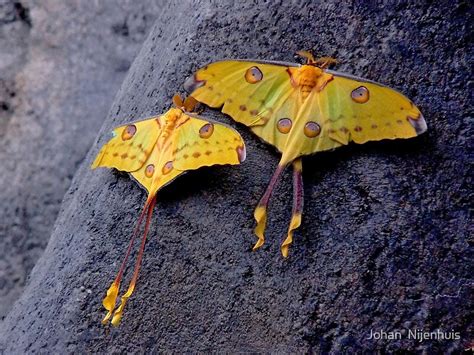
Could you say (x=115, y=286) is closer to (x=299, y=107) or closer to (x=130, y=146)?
(x=130, y=146)

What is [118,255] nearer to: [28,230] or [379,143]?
[379,143]

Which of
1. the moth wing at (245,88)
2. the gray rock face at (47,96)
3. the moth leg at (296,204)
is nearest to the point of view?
the moth leg at (296,204)

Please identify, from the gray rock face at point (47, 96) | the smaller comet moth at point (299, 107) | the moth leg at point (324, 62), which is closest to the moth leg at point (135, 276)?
the smaller comet moth at point (299, 107)

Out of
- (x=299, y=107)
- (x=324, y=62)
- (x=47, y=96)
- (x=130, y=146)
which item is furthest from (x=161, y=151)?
(x=47, y=96)

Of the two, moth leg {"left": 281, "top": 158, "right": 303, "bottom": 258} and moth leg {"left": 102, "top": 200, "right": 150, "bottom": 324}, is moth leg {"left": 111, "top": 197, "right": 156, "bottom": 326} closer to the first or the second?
moth leg {"left": 102, "top": 200, "right": 150, "bottom": 324}

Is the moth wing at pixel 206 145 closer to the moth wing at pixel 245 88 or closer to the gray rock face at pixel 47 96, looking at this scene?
the moth wing at pixel 245 88

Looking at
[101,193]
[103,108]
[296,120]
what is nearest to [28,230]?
[103,108]
